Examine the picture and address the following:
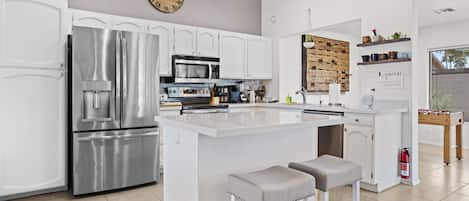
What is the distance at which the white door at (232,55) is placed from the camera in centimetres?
494

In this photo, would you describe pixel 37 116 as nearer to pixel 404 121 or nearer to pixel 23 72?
pixel 23 72

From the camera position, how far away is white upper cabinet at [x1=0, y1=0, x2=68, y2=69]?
10.0 feet

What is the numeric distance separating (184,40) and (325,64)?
381 cm

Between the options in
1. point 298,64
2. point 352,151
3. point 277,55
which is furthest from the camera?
point 298,64

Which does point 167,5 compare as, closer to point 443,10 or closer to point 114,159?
point 114,159

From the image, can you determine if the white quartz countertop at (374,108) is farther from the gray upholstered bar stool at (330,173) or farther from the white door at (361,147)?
the gray upholstered bar stool at (330,173)

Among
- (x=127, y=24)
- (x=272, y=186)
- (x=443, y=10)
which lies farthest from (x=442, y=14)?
(x=272, y=186)

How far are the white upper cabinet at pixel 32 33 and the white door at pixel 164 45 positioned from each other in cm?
122

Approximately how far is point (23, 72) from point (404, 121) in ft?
14.0

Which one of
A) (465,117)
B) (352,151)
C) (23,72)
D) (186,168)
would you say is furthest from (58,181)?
(465,117)

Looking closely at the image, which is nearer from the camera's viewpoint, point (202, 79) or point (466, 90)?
point (202, 79)

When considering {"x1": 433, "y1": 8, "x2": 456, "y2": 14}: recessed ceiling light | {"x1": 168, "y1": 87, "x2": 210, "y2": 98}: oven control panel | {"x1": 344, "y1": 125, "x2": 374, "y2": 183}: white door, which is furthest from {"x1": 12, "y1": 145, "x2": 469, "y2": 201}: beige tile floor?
{"x1": 433, "y1": 8, "x2": 456, "y2": 14}: recessed ceiling light

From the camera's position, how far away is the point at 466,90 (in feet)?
19.5

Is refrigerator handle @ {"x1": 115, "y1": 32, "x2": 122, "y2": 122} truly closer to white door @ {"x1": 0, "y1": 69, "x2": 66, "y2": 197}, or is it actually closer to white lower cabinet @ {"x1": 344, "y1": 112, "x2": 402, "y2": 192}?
white door @ {"x1": 0, "y1": 69, "x2": 66, "y2": 197}
